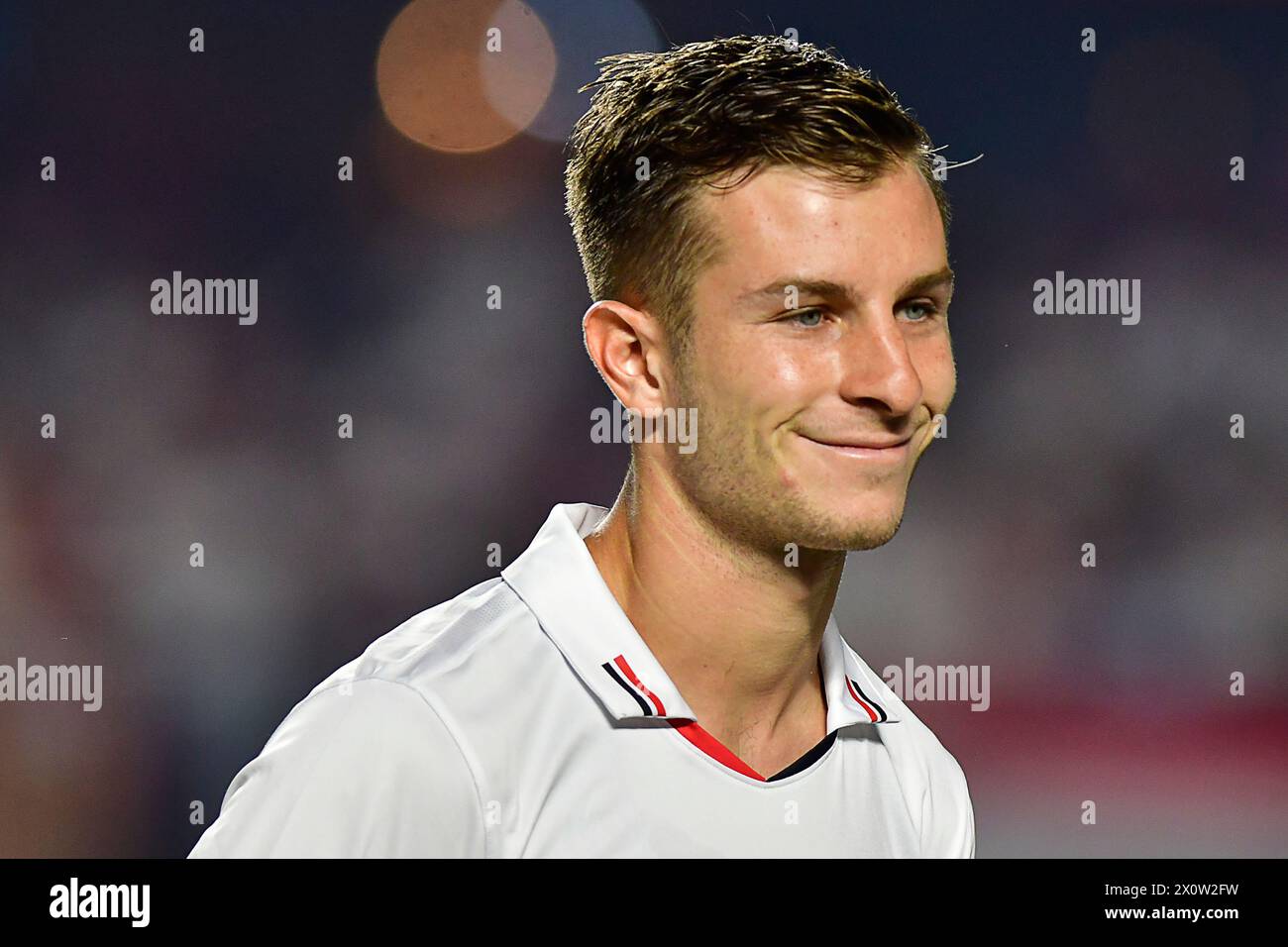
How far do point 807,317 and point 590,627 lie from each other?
1.78 feet

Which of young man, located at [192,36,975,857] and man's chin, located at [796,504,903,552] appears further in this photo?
man's chin, located at [796,504,903,552]

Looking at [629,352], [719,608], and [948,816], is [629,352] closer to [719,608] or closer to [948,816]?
[719,608]

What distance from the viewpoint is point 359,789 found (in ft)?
5.08

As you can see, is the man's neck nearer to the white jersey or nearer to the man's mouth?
the white jersey

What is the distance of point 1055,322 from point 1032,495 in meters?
0.72

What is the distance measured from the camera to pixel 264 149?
14.3 ft

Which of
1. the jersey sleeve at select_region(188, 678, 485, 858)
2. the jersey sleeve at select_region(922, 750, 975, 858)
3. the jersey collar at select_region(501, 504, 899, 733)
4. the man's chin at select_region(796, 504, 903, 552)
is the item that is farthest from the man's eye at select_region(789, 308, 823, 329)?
the jersey sleeve at select_region(922, 750, 975, 858)

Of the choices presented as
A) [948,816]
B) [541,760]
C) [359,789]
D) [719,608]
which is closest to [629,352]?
[719,608]

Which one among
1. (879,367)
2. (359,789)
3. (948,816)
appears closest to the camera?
(359,789)

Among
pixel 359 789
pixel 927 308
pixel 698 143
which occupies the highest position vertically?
pixel 698 143

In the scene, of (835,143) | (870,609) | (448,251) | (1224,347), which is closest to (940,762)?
(835,143)

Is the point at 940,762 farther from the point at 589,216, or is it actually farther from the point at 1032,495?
the point at 1032,495

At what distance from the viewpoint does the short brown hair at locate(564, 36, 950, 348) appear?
1.77 meters

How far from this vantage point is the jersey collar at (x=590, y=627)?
178cm
